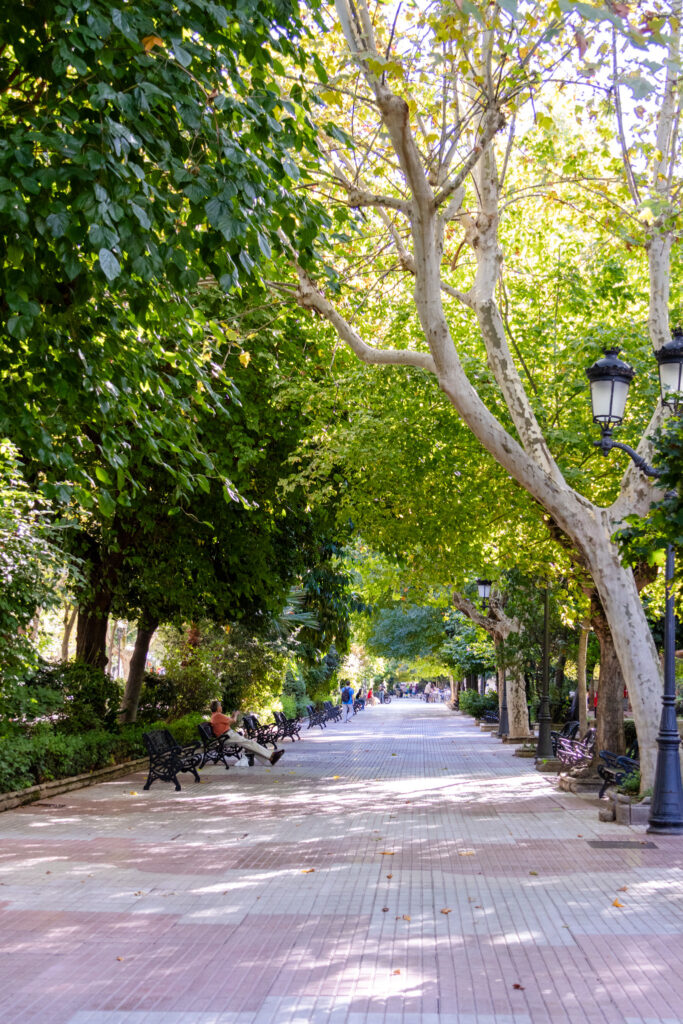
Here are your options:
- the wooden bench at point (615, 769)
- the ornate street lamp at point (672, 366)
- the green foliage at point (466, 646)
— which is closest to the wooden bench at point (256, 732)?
the wooden bench at point (615, 769)

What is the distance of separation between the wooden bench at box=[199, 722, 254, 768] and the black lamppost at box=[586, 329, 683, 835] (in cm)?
988

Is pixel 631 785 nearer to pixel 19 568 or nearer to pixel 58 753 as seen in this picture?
pixel 19 568

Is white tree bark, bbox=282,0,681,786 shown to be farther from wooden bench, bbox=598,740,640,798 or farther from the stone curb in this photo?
the stone curb

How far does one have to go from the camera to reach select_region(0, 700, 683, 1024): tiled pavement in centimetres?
561

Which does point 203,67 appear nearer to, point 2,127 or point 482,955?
point 2,127

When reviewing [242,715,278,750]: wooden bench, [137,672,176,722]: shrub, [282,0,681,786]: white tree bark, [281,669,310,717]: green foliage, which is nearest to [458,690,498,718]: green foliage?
[281,669,310,717]: green foliage

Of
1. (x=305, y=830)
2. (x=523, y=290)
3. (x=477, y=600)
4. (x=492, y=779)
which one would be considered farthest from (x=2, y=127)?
(x=477, y=600)

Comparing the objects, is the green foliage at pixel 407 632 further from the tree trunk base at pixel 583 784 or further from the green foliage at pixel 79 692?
the tree trunk base at pixel 583 784

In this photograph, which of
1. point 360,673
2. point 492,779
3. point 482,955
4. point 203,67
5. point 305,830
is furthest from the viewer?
point 360,673

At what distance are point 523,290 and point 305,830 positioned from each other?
10070 mm

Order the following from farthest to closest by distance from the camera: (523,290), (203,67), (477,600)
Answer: (477,600), (523,290), (203,67)

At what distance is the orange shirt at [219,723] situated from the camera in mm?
20172

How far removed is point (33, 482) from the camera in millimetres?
15719

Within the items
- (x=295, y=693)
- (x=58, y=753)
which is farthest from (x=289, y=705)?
(x=58, y=753)
